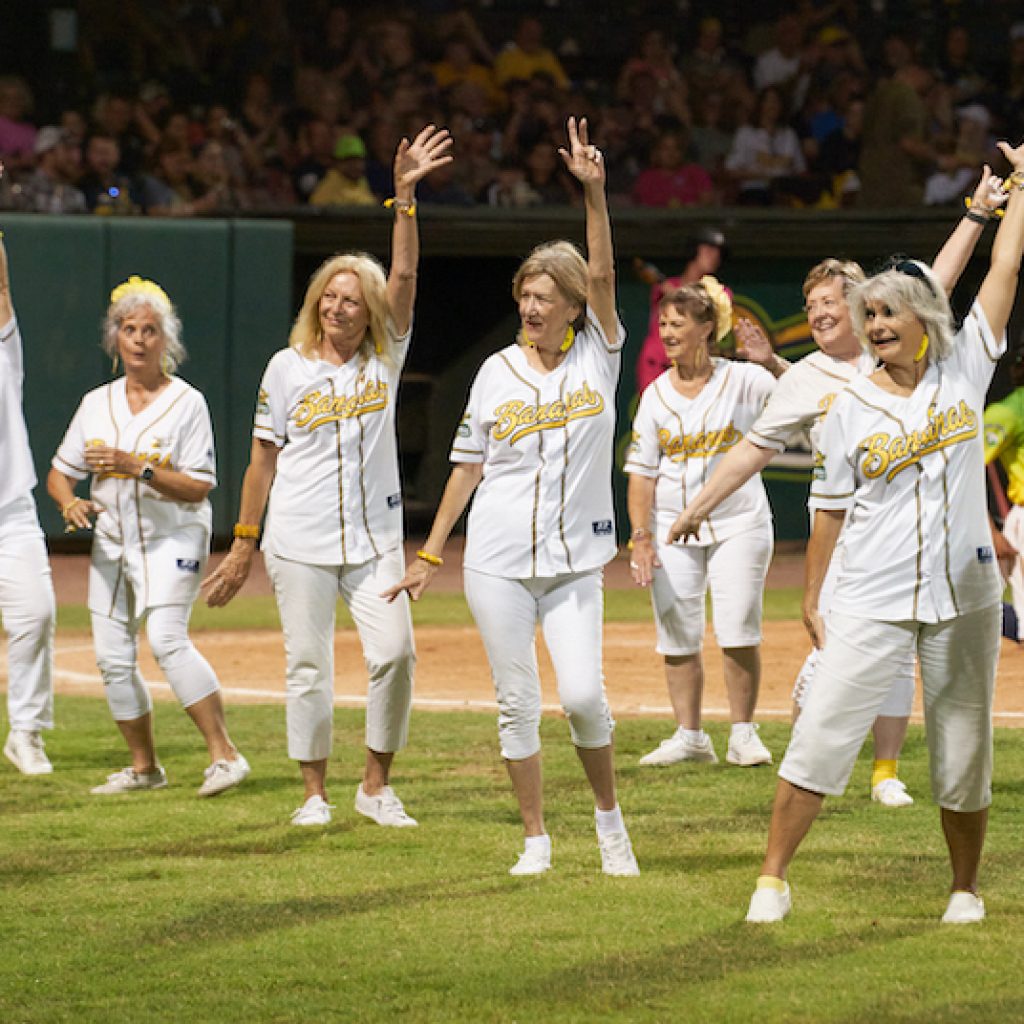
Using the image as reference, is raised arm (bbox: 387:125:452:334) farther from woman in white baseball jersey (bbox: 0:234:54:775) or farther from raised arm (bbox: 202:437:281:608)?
woman in white baseball jersey (bbox: 0:234:54:775)

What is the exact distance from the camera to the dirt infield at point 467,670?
407 inches

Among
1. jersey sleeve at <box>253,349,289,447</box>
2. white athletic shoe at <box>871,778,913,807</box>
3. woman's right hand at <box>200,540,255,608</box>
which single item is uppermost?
jersey sleeve at <box>253,349,289,447</box>

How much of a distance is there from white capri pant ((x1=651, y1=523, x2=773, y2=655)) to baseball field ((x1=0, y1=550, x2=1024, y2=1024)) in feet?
1.88

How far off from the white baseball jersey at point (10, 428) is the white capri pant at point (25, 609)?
67 mm

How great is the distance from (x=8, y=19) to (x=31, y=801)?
13.5 meters

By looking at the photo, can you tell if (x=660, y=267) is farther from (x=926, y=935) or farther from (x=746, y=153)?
(x=926, y=935)

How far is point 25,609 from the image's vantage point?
26.6ft

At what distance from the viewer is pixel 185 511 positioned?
7.85m

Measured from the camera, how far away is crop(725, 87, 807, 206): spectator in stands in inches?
709

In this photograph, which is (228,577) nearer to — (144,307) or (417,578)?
(417,578)

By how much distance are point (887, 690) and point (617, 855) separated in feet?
3.95

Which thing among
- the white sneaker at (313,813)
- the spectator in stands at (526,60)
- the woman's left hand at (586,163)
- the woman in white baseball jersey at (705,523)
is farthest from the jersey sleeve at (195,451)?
the spectator in stands at (526,60)

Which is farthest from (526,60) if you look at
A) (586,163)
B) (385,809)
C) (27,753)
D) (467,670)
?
(586,163)

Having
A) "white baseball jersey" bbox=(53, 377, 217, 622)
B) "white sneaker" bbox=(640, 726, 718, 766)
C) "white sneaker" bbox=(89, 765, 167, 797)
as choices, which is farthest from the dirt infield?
"white baseball jersey" bbox=(53, 377, 217, 622)
